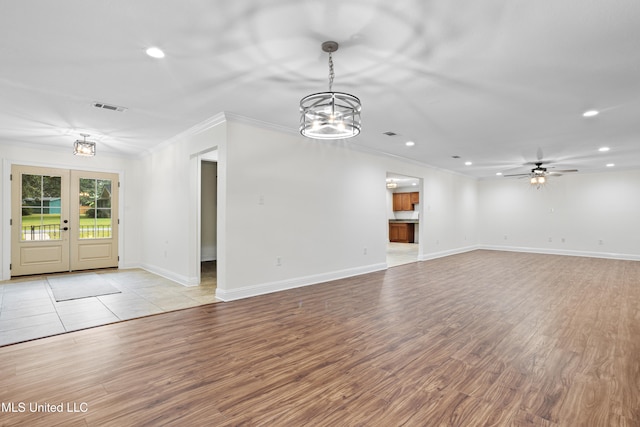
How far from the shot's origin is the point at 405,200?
45.8ft

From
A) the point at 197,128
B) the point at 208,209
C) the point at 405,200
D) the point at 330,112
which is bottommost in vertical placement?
the point at 208,209

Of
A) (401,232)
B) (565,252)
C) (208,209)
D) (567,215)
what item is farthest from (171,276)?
(567,215)

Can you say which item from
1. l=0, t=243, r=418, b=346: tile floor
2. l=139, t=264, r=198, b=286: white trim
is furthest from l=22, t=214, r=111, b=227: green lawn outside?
l=139, t=264, r=198, b=286: white trim

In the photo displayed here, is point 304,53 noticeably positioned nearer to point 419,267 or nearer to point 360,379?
point 360,379

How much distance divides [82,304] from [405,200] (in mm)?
12144

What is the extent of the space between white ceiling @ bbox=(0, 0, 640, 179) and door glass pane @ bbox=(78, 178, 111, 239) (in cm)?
180

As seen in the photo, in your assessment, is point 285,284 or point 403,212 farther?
point 403,212

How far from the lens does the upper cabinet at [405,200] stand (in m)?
13.7

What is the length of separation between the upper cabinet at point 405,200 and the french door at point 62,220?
10.9m

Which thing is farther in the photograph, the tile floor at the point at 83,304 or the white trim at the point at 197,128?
the white trim at the point at 197,128

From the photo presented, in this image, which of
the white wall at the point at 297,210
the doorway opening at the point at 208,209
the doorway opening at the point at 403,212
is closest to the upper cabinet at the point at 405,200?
the doorway opening at the point at 403,212

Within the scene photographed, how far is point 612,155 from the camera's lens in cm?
699

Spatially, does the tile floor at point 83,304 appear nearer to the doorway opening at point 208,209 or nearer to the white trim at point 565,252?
the doorway opening at point 208,209

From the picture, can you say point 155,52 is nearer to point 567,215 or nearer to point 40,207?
point 40,207
